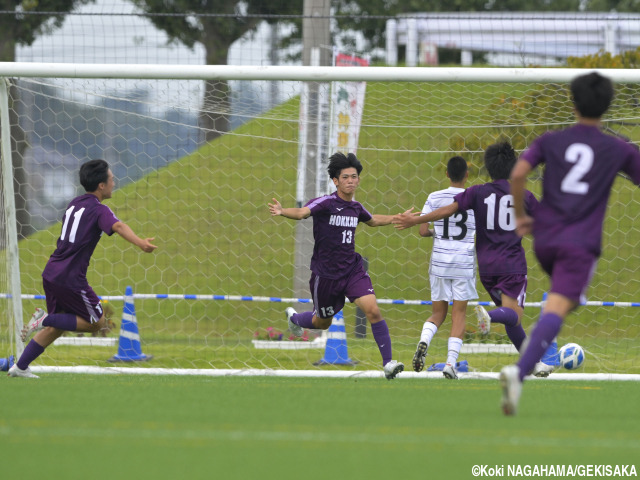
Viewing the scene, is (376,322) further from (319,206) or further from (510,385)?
(510,385)

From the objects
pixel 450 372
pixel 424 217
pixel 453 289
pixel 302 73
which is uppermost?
pixel 302 73

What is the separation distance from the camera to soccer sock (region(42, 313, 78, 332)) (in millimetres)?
7715

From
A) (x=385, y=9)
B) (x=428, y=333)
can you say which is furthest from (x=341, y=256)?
(x=385, y=9)

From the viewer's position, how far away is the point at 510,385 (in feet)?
15.2

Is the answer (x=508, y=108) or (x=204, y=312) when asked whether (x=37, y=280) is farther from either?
(x=508, y=108)

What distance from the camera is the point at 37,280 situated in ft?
51.2

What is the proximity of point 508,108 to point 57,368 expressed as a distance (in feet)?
21.2

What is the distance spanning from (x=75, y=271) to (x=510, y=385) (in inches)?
173

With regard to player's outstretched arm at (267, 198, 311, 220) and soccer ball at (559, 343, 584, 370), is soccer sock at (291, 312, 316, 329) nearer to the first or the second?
player's outstretched arm at (267, 198, 311, 220)

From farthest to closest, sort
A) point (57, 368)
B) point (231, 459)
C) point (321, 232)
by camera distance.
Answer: point (57, 368) → point (321, 232) → point (231, 459)

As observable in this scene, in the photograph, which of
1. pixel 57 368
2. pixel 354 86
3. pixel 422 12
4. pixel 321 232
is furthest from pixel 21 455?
pixel 422 12

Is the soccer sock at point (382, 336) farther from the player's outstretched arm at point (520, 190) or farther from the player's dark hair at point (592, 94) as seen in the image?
the player's dark hair at point (592, 94)

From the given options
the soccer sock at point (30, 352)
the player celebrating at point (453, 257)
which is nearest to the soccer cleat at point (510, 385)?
the player celebrating at point (453, 257)

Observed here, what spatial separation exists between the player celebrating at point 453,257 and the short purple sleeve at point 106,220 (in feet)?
9.72
